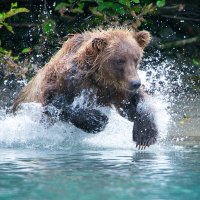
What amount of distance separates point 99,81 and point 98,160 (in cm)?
189

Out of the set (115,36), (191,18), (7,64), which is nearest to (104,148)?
(115,36)

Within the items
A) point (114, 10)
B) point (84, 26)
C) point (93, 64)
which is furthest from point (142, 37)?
point (84, 26)

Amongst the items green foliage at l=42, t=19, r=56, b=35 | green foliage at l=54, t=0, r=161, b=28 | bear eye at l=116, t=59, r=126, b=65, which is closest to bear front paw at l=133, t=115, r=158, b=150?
bear eye at l=116, t=59, r=126, b=65

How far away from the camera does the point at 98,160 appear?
185 inches

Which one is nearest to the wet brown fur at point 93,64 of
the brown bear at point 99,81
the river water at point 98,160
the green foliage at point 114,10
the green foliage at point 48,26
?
the brown bear at point 99,81

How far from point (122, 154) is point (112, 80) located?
4.54 ft

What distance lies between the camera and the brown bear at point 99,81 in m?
6.22

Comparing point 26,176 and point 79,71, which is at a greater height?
point 79,71

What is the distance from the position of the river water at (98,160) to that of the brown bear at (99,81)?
191mm

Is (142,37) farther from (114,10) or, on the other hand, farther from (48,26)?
(48,26)

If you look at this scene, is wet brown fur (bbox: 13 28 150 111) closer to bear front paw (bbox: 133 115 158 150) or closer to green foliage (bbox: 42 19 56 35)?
bear front paw (bbox: 133 115 158 150)

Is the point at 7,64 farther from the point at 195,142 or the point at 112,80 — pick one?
the point at 195,142

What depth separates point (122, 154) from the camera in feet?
16.8

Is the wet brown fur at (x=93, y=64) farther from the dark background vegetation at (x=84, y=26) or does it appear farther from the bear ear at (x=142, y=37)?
the dark background vegetation at (x=84, y=26)
